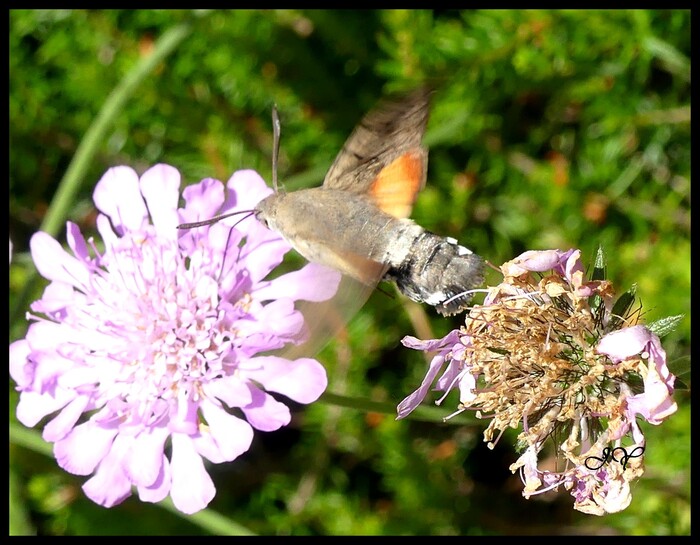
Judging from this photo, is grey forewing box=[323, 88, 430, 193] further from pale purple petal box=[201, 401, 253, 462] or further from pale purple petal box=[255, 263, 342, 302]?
pale purple petal box=[201, 401, 253, 462]

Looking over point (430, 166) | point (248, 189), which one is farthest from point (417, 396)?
point (430, 166)

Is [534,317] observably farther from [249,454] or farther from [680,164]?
[249,454]

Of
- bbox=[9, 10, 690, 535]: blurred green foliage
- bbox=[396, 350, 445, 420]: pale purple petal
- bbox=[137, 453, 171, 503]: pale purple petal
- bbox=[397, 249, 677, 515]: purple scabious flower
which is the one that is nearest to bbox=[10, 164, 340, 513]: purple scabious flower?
bbox=[137, 453, 171, 503]: pale purple petal

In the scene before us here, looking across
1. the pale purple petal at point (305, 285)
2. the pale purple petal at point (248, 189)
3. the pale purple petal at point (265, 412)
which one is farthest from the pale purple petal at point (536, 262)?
the pale purple petal at point (248, 189)

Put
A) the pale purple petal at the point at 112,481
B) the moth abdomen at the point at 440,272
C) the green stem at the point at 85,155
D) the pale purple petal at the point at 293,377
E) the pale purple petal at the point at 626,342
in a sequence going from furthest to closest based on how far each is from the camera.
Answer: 1. the green stem at the point at 85,155
2. the pale purple petal at the point at 112,481
3. the pale purple petal at the point at 293,377
4. the moth abdomen at the point at 440,272
5. the pale purple petal at the point at 626,342

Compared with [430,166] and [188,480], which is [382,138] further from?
[430,166]

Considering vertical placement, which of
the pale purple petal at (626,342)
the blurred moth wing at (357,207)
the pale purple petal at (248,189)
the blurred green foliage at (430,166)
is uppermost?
the blurred moth wing at (357,207)

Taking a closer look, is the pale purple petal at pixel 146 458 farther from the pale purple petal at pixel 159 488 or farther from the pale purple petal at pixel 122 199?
the pale purple petal at pixel 122 199

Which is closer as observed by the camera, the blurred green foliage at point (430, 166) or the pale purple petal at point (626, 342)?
the pale purple petal at point (626, 342)

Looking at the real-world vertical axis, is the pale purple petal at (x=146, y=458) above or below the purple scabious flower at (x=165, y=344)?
below
